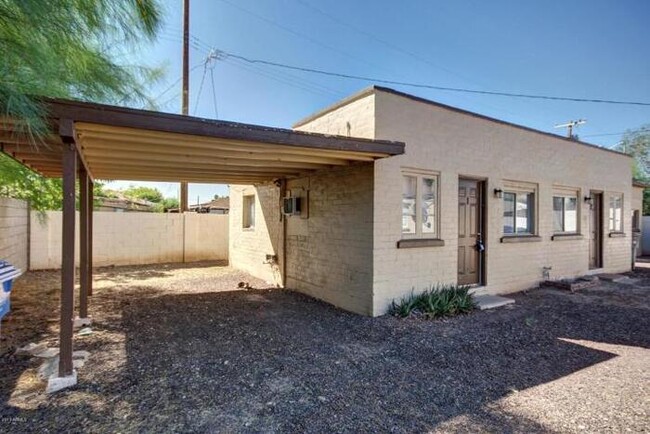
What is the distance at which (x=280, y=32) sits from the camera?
11586mm

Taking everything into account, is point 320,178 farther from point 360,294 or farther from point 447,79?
point 447,79

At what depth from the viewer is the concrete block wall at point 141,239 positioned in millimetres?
9898

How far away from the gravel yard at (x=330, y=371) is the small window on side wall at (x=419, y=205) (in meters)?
1.54

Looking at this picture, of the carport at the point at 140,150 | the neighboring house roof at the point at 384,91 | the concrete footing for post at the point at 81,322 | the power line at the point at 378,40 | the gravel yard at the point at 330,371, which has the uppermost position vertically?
the power line at the point at 378,40

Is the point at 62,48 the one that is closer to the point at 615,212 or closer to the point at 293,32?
the point at 293,32

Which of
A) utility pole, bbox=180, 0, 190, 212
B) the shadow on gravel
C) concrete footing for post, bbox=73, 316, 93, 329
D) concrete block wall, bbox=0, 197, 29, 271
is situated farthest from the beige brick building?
concrete block wall, bbox=0, 197, 29, 271

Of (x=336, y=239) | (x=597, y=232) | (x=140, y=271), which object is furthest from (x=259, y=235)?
(x=597, y=232)

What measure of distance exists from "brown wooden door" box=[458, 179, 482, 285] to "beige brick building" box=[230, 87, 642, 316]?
0.02 m

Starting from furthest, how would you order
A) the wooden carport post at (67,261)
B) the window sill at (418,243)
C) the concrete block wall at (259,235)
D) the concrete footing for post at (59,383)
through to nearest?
1. the concrete block wall at (259,235)
2. the window sill at (418,243)
3. the wooden carport post at (67,261)
4. the concrete footing for post at (59,383)

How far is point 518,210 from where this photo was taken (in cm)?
772

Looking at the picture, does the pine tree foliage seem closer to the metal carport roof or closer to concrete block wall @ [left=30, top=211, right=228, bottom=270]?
the metal carport roof

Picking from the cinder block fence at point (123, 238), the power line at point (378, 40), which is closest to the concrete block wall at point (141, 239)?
the cinder block fence at point (123, 238)

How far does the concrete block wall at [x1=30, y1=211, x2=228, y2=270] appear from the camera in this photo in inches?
390

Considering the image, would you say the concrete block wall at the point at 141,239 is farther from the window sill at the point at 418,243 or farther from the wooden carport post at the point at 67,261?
the window sill at the point at 418,243
